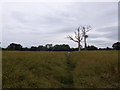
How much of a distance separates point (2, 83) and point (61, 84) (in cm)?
539

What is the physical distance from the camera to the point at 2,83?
52.1 ft

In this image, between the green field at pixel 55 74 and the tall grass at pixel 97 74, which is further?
the tall grass at pixel 97 74

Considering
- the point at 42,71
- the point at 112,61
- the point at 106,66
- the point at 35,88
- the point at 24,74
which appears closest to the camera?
the point at 35,88

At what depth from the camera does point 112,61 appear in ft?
74.5

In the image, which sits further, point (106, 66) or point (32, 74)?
point (106, 66)

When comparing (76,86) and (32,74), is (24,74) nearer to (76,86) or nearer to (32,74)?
(32,74)

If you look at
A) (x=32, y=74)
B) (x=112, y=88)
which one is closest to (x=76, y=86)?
(x=112, y=88)

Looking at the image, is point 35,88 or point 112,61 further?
point 112,61

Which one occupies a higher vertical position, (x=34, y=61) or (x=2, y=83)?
(x=34, y=61)

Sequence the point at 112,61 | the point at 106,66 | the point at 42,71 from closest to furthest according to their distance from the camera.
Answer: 1. the point at 42,71
2. the point at 106,66
3. the point at 112,61

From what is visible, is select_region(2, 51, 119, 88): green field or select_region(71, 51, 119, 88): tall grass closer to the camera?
select_region(2, 51, 119, 88): green field

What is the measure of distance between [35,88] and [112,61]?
11.8 metres

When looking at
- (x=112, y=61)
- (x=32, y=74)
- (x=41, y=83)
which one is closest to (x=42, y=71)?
(x=32, y=74)

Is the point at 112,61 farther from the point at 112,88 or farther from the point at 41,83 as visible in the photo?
the point at 41,83
